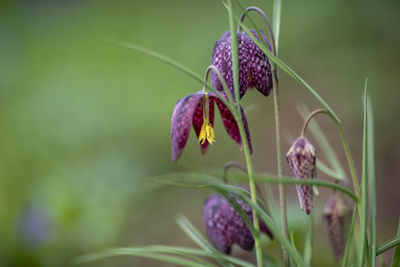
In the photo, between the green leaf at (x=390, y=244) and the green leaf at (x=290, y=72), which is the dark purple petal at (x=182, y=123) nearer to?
the green leaf at (x=290, y=72)

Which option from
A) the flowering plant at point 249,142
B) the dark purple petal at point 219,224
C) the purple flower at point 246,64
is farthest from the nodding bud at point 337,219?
the purple flower at point 246,64

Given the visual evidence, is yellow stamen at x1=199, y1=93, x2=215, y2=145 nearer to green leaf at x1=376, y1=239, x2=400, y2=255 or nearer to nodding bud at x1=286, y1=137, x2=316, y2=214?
nodding bud at x1=286, y1=137, x2=316, y2=214

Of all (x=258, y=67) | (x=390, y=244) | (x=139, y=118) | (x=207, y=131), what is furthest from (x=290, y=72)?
(x=139, y=118)

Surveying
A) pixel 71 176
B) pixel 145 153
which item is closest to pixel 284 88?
pixel 145 153

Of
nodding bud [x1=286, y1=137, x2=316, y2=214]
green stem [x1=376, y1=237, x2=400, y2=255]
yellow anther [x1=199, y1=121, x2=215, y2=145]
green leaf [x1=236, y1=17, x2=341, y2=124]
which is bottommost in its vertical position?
green stem [x1=376, y1=237, x2=400, y2=255]

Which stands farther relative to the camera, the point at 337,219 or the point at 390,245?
the point at 337,219

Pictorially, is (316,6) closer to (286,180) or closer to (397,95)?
(397,95)

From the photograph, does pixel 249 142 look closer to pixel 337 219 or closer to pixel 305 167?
pixel 305 167

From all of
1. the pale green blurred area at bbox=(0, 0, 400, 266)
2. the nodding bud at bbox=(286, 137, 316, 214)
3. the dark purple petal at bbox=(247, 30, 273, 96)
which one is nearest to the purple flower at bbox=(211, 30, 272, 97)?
the dark purple petal at bbox=(247, 30, 273, 96)
